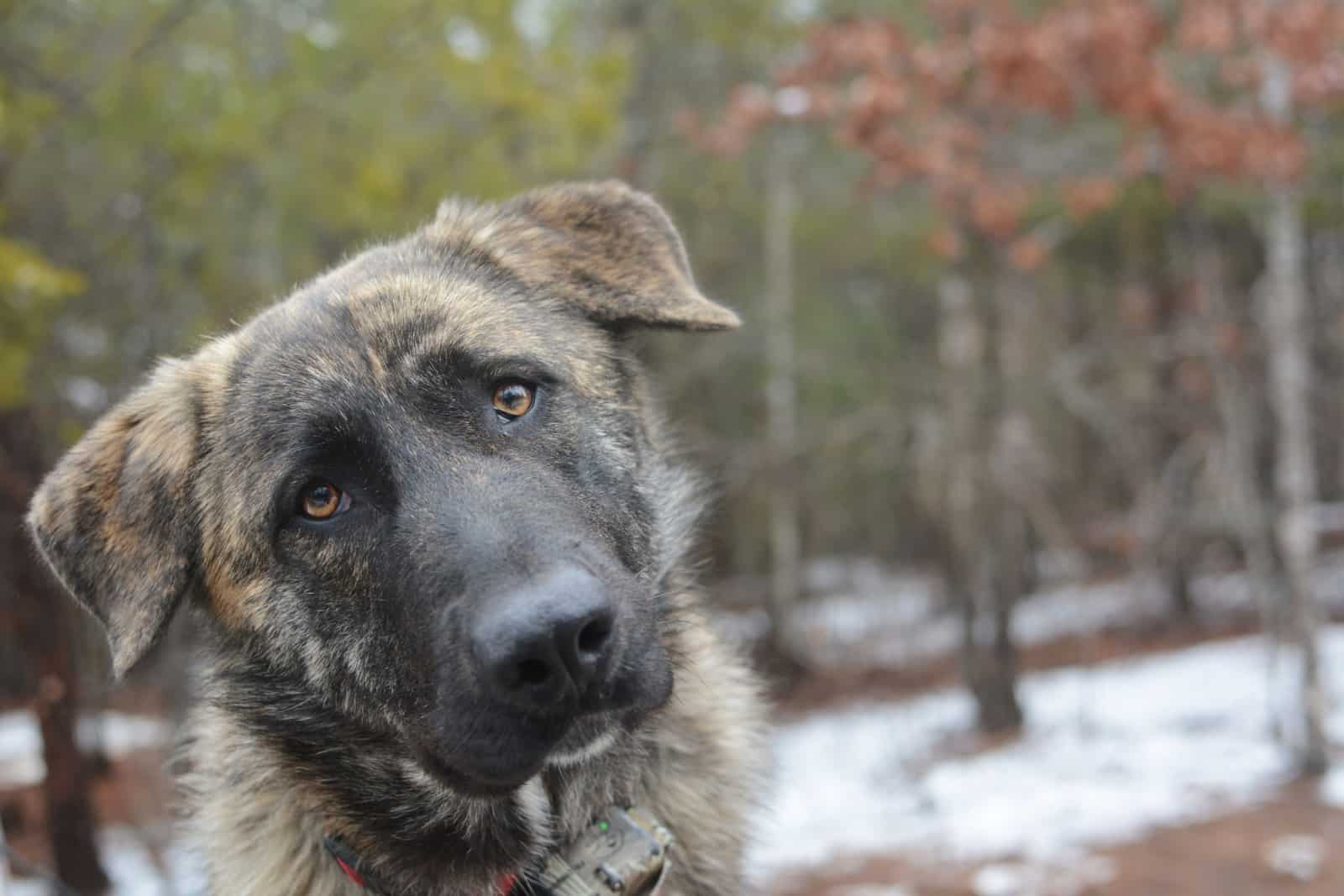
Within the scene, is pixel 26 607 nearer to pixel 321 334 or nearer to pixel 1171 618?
pixel 321 334

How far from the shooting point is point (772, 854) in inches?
342

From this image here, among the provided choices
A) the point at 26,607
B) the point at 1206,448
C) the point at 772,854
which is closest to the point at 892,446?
the point at 1206,448

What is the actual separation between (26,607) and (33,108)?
2.76 meters

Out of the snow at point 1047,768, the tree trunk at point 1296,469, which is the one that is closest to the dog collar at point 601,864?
the snow at point 1047,768

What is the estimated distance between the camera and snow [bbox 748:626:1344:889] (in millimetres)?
8047

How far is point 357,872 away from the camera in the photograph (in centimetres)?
252

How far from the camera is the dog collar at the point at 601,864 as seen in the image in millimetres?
2416

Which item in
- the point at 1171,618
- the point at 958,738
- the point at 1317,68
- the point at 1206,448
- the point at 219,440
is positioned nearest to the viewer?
the point at 219,440

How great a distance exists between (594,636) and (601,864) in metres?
0.72

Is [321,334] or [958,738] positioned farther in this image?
[958,738]

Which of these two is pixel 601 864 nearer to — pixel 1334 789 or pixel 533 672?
pixel 533 672

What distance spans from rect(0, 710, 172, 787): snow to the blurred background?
80 millimetres

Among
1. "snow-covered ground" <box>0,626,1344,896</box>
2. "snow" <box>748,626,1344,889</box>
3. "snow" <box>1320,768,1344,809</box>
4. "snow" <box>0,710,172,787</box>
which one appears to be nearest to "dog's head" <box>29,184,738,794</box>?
"snow-covered ground" <box>0,626,1344,896</box>

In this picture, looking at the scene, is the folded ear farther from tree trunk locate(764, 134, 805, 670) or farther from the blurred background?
tree trunk locate(764, 134, 805, 670)
